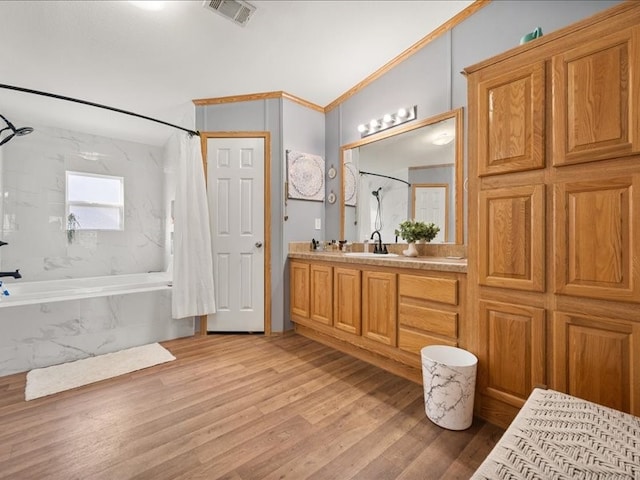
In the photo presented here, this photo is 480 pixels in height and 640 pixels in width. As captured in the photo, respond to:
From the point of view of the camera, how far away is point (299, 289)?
2.97 metres

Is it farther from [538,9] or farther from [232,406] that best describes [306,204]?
[538,9]

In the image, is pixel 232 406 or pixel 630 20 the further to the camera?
pixel 232 406

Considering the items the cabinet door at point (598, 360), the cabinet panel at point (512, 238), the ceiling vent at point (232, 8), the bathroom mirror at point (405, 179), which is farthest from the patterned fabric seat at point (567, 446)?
the ceiling vent at point (232, 8)

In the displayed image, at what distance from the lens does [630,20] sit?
1.14m

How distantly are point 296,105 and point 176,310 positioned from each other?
254 cm

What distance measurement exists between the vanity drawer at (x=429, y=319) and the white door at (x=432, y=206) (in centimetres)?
70

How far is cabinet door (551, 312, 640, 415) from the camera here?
3.77ft

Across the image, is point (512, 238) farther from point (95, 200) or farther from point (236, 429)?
point (95, 200)

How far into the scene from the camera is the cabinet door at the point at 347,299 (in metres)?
2.34

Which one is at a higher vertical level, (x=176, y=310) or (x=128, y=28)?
(x=128, y=28)

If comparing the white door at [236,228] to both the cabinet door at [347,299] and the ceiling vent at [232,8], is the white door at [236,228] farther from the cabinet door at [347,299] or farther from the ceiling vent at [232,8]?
the ceiling vent at [232,8]

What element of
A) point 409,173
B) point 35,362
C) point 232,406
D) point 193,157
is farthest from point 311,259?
point 35,362

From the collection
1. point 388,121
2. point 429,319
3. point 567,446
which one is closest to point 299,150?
point 388,121

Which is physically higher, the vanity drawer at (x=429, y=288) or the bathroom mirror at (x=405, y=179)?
the bathroom mirror at (x=405, y=179)
